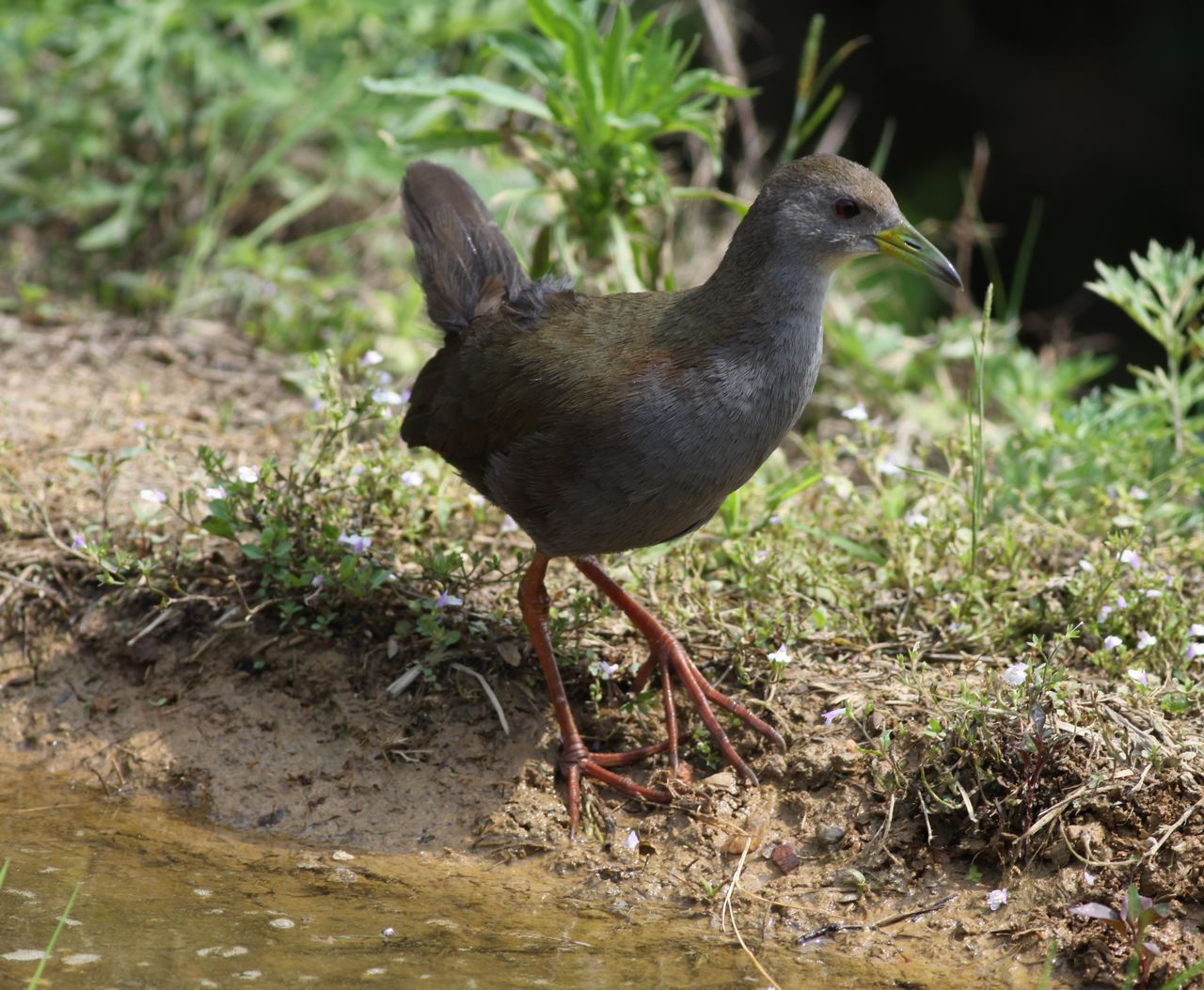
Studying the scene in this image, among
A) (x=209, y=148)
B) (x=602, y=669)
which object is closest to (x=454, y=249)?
(x=602, y=669)

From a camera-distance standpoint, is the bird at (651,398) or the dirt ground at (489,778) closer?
the dirt ground at (489,778)

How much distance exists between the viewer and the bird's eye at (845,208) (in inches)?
137

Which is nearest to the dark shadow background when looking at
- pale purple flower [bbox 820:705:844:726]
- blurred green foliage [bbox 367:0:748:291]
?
blurred green foliage [bbox 367:0:748:291]

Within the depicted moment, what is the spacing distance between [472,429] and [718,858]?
1247mm

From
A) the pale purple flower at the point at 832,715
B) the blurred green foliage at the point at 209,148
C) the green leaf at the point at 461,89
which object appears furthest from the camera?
the blurred green foliage at the point at 209,148

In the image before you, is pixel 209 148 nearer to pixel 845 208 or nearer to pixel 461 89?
pixel 461 89

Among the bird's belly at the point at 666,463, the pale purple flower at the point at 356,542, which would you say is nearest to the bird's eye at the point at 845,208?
the bird's belly at the point at 666,463

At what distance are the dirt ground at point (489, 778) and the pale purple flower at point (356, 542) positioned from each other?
0.27 metres

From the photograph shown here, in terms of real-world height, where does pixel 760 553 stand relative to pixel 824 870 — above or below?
above

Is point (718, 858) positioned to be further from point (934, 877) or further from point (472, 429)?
point (472, 429)

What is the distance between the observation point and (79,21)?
5848mm

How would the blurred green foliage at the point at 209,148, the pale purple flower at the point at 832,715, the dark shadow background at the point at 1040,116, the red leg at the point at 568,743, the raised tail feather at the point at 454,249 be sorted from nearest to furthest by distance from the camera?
the pale purple flower at the point at 832,715 → the red leg at the point at 568,743 → the raised tail feather at the point at 454,249 → the blurred green foliage at the point at 209,148 → the dark shadow background at the point at 1040,116

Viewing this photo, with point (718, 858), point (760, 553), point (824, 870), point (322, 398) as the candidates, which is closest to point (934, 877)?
point (824, 870)

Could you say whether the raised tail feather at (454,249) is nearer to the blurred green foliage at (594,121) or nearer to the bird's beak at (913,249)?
the blurred green foliage at (594,121)
